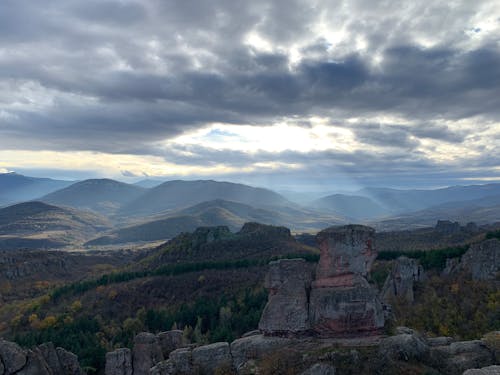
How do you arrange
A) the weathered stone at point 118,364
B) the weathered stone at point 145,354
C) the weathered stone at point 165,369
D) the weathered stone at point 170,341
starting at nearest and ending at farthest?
the weathered stone at point 165,369, the weathered stone at point 145,354, the weathered stone at point 118,364, the weathered stone at point 170,341

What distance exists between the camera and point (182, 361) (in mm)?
44500

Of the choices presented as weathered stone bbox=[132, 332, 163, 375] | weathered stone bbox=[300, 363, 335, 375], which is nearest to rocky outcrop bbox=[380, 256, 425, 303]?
weathered stone bbox=[132, 332, 163, 375]

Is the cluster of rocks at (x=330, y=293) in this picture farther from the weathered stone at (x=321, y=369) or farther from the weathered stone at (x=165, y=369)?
the weathered stone at (x=165, y=369)

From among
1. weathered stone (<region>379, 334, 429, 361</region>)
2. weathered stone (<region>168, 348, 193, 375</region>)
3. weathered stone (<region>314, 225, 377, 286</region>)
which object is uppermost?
weathered stone (<region>314, 225, 377, 286</region>)

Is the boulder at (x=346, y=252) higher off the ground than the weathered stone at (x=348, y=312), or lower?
higher

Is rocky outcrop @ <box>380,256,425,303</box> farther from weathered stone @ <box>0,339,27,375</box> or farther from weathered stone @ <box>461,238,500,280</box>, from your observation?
weathered stone @ <box>0,339,27,375</box>

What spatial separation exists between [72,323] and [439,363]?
10894 cm

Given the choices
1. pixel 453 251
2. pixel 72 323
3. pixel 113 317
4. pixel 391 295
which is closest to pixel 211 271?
→ pixel 113 317

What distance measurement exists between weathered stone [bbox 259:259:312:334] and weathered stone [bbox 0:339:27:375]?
37080 mm

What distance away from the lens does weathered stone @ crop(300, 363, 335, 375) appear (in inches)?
1376

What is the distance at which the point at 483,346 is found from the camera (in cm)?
3928

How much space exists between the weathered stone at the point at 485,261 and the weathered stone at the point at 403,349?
66.0 m

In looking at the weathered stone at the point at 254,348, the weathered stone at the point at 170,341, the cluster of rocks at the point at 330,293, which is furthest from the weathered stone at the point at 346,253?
the weathered stone at the point at 170,341

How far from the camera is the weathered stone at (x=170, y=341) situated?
2488 inches
